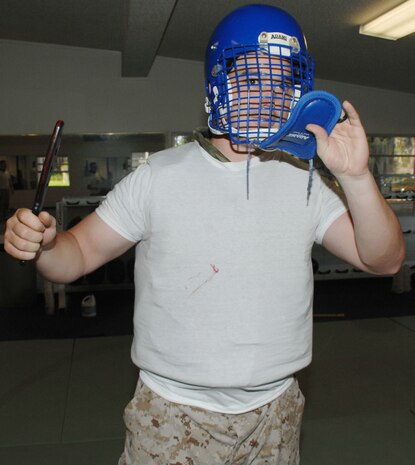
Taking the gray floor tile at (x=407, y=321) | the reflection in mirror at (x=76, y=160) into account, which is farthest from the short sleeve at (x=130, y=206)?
the reflection in mirror at (x=76, y=160)

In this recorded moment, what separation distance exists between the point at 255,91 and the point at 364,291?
5992mm

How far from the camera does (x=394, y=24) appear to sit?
17.0 feet

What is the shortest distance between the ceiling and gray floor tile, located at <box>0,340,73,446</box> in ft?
11.3

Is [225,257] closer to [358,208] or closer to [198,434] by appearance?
[358,208]

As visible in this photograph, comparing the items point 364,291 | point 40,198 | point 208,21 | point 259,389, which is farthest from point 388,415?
point 208,21

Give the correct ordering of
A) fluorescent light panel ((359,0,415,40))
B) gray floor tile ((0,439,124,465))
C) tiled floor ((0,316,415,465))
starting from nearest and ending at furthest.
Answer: gray floor tile ((0,439,124,465)) → tiled floor ((0,316,415,465)) → fluorescent light panel ((359,0,415,40))

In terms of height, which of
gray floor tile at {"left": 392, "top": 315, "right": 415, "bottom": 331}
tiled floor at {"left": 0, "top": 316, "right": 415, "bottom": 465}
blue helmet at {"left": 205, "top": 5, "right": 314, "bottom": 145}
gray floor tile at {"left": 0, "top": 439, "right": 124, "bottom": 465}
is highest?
blue helmet at {"left": 205, "top": 5, "right": 314, "bottom": 145}

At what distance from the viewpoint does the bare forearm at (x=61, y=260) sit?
1.30 metres

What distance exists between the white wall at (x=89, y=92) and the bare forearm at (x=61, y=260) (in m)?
6.38

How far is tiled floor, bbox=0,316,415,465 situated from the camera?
2.82 metres

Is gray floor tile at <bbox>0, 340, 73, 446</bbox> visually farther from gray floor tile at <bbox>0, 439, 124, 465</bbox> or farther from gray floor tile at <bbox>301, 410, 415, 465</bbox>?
gray floor tile at <bbox>301, 410, 415, 465</bbox>

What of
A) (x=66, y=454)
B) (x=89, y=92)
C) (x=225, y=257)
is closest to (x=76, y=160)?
(x=89, y=92)

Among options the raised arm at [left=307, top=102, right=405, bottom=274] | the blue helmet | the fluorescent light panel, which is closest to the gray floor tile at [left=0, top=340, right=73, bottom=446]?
the raised arm at [left=307, top=102, right=405, bottom=274]

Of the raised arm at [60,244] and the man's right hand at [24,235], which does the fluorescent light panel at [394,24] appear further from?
the man's right hand at [24,235]
